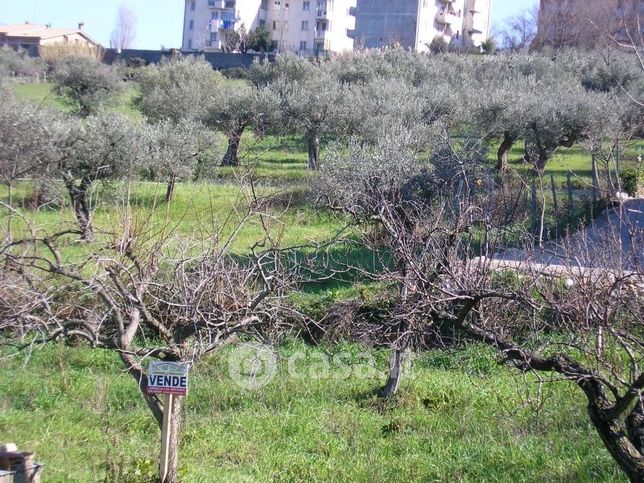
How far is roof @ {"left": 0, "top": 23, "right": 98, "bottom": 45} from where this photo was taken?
57.3 metres

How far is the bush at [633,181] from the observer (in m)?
17.9

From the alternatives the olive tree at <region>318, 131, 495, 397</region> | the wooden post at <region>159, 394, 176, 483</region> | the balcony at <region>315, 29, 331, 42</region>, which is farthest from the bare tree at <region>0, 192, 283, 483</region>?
the balcony at <region>315, 29, 331, 42</region>

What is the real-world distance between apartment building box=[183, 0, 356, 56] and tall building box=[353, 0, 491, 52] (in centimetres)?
250

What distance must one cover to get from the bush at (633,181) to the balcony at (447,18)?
47.1 metres

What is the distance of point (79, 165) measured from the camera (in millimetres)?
19562

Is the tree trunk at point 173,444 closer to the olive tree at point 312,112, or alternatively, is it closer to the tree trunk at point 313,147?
the olive tree at point 312,112

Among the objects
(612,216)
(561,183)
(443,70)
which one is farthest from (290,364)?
(443,70)

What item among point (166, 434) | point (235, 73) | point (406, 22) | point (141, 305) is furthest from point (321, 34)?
point (166, 434)

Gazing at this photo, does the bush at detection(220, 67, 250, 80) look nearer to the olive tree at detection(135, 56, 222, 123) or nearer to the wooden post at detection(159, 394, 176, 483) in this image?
the olive tree at detection(135, 56, 222, 123)

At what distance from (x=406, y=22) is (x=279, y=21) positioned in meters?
11.3

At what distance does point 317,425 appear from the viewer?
26.3ft

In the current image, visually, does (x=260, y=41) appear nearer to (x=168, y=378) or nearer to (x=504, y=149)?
(x=504, y=149)

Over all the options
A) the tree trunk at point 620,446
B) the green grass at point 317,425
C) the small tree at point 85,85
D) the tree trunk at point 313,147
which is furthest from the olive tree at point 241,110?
the tree trunk at point 620,446

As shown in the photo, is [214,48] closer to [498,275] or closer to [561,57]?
[561,57]
